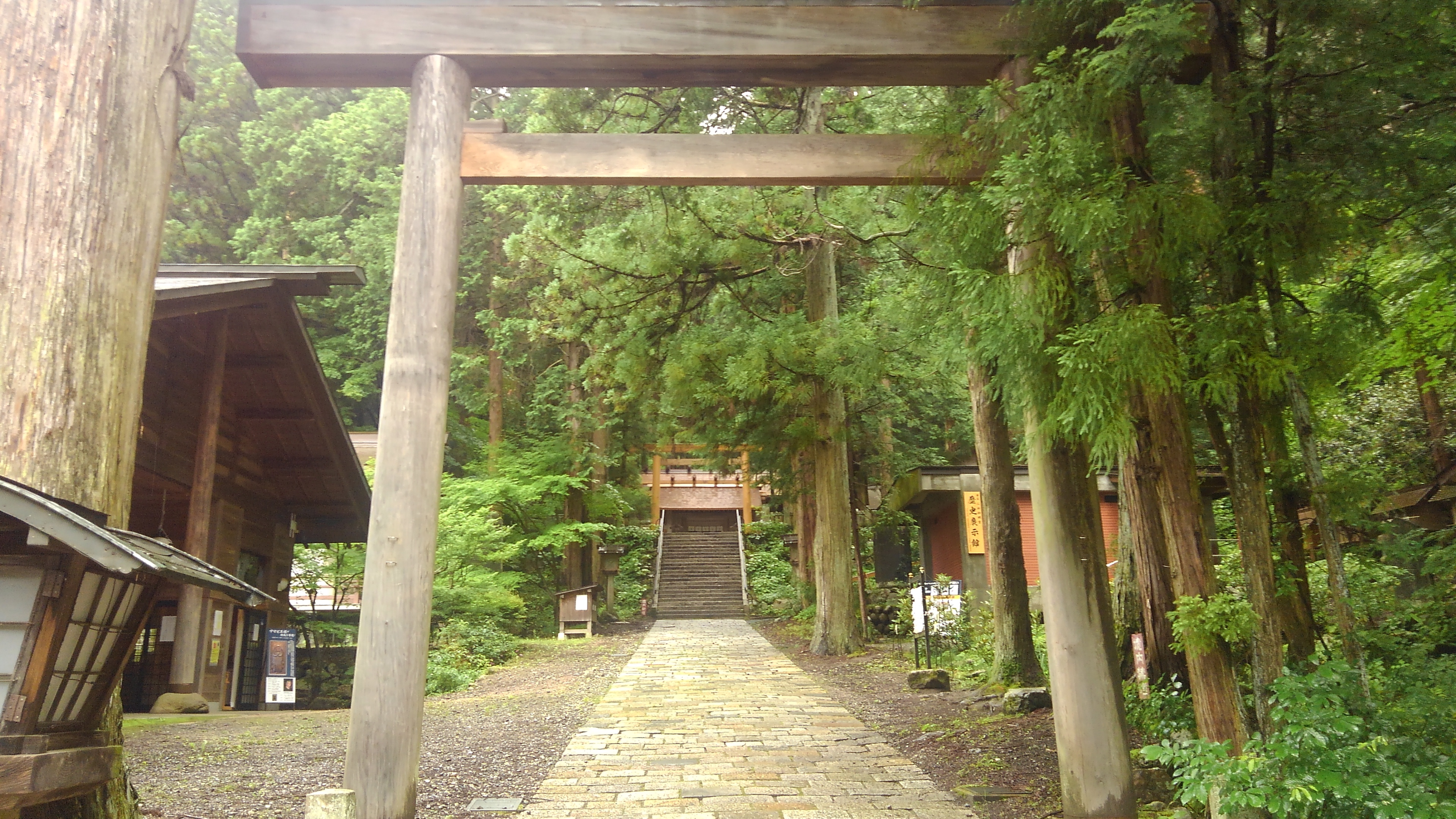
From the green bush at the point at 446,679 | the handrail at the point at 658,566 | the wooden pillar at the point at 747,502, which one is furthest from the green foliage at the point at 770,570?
the green bush at the point at 446,679

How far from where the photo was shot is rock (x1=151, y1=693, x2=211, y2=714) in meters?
9.41

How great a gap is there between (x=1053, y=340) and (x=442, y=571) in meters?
12.3

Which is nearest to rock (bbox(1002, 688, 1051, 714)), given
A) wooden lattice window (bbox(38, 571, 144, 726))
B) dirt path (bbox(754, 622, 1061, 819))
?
dirt path (bbox(754, 622, 1061, 819))

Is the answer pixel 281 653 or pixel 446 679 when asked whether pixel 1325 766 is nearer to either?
pixel 446 679

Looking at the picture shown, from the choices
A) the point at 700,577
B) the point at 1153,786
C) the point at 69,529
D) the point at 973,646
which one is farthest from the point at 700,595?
the point at 69,529

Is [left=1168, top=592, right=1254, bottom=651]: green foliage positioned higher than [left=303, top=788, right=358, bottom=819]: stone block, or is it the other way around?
Answer: [left=1168, top=592, right=1254, bottom=651]: green foliage

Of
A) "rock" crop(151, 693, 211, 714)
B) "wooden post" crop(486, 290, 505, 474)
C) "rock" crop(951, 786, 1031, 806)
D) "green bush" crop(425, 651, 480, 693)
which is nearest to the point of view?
"rock" crop(951, 786, 1031, 806)

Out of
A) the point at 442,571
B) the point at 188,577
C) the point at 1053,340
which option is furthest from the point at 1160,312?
the point at 442,571

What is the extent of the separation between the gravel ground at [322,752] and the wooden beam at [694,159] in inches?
147

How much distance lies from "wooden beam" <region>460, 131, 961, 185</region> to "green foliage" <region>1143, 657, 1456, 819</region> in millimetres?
3204

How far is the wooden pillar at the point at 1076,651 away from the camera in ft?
15.5

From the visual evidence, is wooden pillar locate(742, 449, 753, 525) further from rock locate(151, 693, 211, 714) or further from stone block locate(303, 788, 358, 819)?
stone block locate(303, 788, 358, 819)

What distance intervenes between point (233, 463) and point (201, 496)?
267 cm

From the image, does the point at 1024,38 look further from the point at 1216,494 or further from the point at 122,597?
the point at 1216,494
